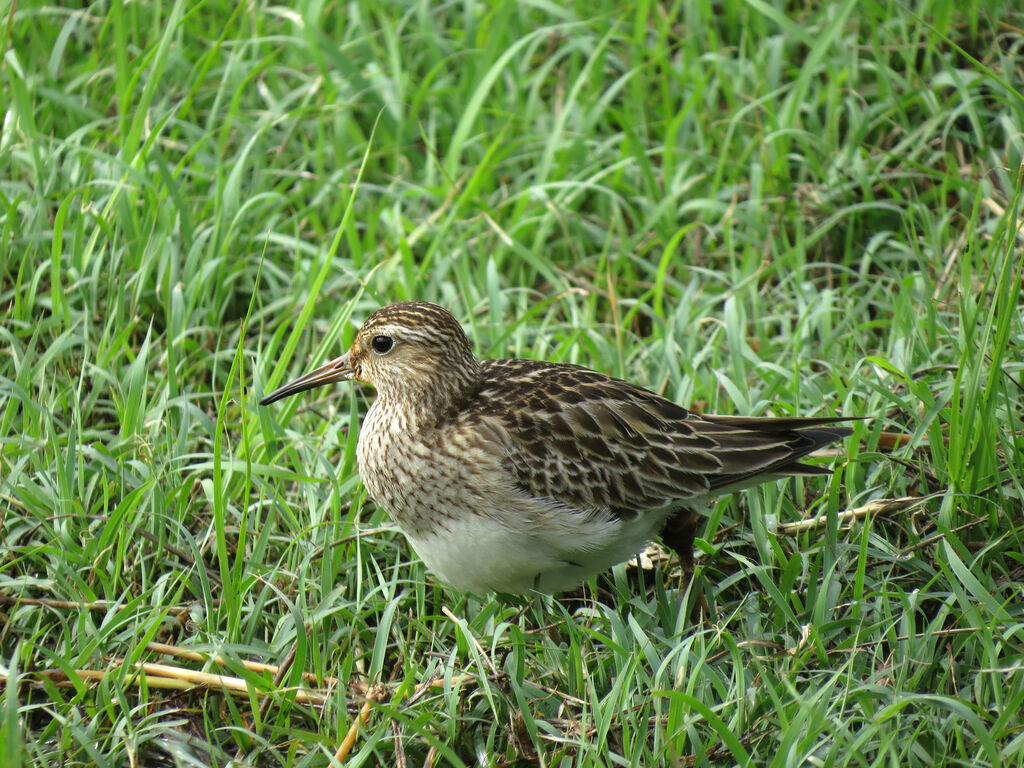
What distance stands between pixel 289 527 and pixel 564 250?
8.68 feet

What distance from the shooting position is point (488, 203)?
7.41 m

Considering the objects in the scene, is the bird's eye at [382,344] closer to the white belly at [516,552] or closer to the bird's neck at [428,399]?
the bird's neck at [428,399]

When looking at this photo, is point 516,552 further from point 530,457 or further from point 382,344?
point 382,344

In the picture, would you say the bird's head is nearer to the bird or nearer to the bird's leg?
the bird

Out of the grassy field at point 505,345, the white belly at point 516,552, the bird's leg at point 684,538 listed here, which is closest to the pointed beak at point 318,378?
the grassy field at point 505,345

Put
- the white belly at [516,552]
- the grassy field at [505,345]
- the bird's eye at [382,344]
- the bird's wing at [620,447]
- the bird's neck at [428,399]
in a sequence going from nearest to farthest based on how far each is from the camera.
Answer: the grassy field at [505,345] → the white belly at [516,552] → the bird's wing at [620,447] → the bird's neck at [428,399] → the bird's eye at [382,344]

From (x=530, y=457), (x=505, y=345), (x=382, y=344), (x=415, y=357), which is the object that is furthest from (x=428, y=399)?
(x=505, y=345)

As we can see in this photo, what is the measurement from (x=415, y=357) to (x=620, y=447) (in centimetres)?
93

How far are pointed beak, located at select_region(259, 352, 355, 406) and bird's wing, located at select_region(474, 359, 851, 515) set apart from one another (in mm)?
669

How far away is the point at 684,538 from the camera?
208 inches

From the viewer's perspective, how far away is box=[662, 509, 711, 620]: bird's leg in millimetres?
5234

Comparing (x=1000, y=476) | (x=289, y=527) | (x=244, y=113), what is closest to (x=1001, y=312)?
(x=1000, y=476)

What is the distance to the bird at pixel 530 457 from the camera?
492 centimetres

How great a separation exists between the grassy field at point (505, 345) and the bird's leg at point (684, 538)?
73 millimetres
